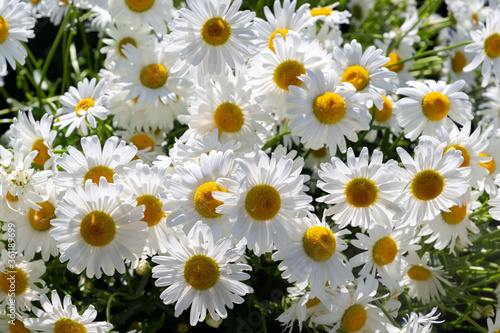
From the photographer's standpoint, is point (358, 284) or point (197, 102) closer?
point (358, 284)

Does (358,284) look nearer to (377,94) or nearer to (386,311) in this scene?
(386,311)

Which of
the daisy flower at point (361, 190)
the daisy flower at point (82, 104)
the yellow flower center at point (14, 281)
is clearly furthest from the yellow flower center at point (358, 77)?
the yellow flower center at point (14, 281)

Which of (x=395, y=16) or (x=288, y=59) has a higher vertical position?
(x=395, y=16)

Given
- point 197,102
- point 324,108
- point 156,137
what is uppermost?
point 324,108

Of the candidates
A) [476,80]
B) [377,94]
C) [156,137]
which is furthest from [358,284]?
[476,80]

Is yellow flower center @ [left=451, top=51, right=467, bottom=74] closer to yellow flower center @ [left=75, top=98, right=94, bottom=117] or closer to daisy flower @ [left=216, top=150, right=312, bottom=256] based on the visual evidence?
daisy flower @ [left=216, top=150, right=312, bottom=256]

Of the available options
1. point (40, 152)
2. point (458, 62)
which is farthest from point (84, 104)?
point (458, 62)
